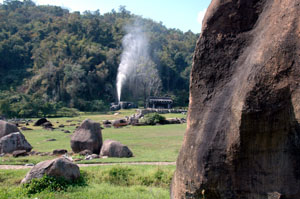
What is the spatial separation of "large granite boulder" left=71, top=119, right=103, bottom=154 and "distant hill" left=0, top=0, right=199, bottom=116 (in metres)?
35.1

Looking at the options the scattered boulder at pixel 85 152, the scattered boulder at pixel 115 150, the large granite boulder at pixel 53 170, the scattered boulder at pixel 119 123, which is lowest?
the scattered boulder at pixel 119 123

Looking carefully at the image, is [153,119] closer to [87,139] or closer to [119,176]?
[87,139]

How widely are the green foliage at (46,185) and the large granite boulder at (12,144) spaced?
28.1 feet

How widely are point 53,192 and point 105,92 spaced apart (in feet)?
241

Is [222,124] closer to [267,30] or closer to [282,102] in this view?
[282,102]

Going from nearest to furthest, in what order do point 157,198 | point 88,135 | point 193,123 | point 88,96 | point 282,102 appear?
1. point 282,102
2. point 193,123
3. point 157,198
4. point 88,135
5. point 88,96

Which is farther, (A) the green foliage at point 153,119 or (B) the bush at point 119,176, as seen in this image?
(A) the green foliage at point 153,119

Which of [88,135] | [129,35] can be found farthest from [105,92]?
[88,135]

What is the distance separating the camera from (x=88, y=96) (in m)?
76.1

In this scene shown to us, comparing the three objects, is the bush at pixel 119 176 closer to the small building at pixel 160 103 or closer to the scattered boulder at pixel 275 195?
the scattered boulder at pixel 275 195

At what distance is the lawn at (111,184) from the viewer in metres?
8.07

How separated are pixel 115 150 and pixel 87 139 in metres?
1.99

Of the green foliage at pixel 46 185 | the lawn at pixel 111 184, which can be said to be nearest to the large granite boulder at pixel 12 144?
the lawn at pixel 111 184

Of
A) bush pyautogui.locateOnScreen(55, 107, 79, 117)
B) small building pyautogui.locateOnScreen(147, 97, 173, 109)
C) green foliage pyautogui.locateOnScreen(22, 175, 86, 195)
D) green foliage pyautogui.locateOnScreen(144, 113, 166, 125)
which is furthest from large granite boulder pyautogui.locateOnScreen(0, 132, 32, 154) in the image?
small building pyautogui.locateOnScreen(147, 97, 173, 109)
